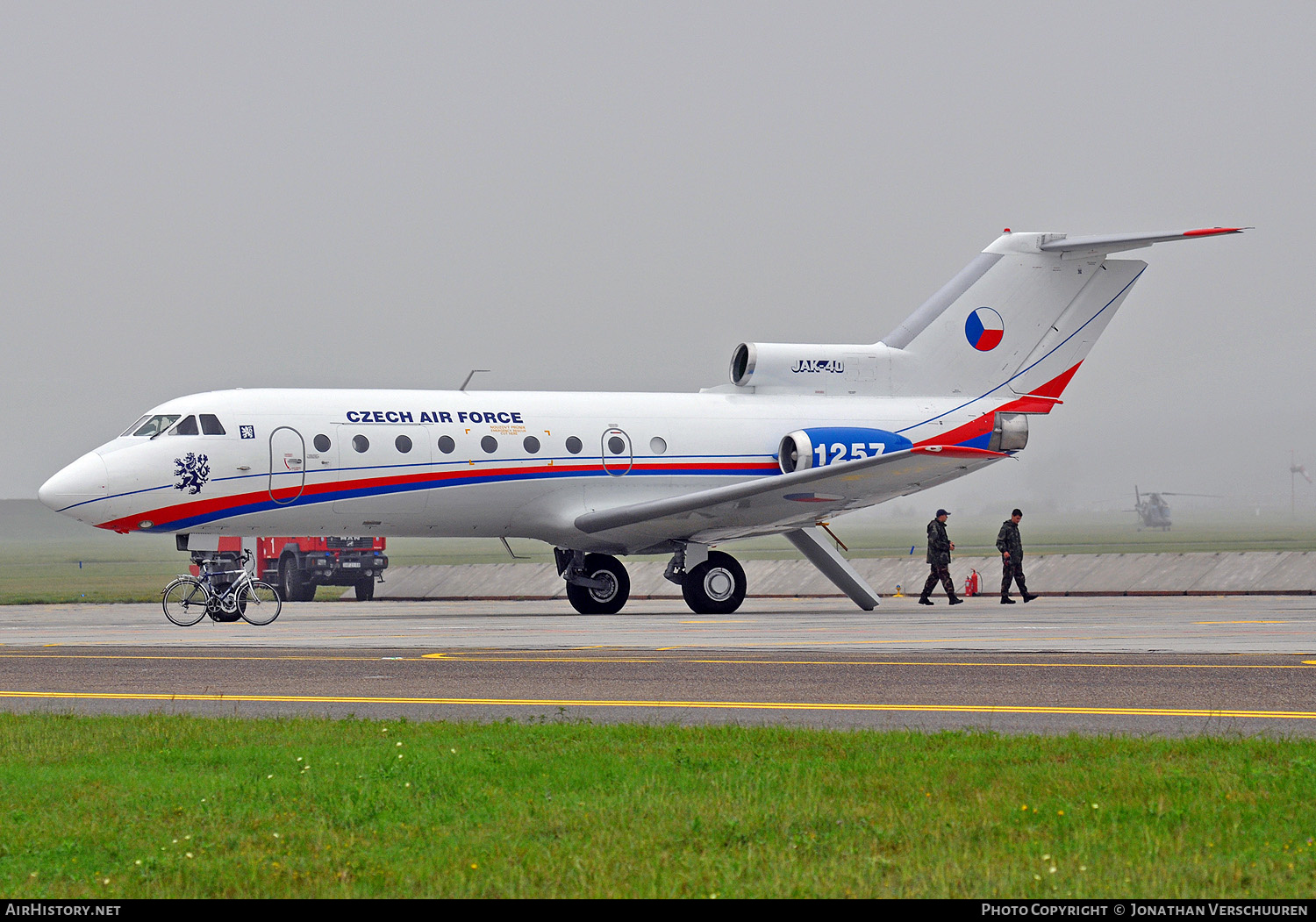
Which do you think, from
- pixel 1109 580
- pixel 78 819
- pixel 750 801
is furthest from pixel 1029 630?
pixel 1109 580

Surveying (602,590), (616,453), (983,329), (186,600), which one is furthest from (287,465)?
(983,329)

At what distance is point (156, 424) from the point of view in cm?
2617

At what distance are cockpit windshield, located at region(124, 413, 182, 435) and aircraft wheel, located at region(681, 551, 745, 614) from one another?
10003mm

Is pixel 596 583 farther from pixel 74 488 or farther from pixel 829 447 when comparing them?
pixel 74 488

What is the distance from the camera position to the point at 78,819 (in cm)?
704

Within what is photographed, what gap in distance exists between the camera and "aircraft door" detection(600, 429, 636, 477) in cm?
2842

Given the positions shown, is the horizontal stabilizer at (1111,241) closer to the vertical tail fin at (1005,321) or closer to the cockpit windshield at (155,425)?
the vertical tail fin at (1005,321)

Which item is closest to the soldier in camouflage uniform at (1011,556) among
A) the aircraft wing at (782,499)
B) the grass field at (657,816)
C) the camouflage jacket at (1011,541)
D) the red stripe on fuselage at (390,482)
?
the camouflage jacket at (1011,541)

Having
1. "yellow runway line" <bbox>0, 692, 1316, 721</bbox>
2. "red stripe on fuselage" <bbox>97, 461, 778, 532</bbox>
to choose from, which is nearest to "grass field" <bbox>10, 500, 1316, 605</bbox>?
"red stripe on fuselage" <bbox>97, 461, 778, 532</bbox>

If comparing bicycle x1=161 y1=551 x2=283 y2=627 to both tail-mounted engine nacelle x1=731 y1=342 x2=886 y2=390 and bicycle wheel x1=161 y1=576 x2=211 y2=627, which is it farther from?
tail-mounted engine nacelle x1=731 y1=342 x2=886 y2=390

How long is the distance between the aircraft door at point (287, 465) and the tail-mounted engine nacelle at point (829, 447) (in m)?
9.30

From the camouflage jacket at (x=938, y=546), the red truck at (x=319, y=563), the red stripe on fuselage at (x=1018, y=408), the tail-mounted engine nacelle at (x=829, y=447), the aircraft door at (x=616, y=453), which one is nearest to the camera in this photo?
the aircraft door at (x=616, y=453)

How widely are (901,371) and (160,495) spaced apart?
49.3ft

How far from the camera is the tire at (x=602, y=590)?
29.1m
